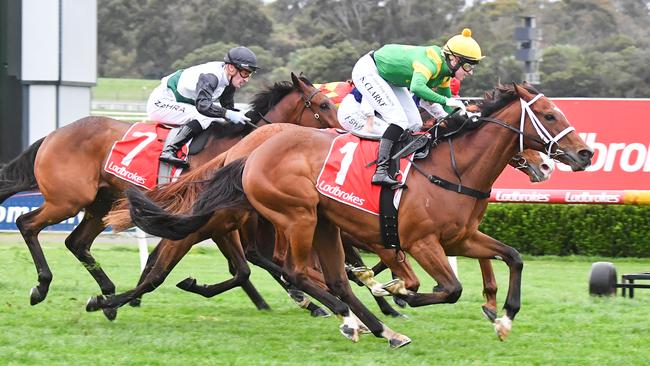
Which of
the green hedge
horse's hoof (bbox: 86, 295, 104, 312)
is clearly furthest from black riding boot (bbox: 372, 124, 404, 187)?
the green hedge

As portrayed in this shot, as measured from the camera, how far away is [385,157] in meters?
6.11

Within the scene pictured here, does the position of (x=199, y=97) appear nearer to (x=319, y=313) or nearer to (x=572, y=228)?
(x=319, y=313)

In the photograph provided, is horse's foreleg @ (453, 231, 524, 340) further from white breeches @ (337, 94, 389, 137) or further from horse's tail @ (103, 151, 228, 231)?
horse's tail @ (103, 151, 228, 231)

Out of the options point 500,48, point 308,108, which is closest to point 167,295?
point 308,108

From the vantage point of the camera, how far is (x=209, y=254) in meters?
12.2

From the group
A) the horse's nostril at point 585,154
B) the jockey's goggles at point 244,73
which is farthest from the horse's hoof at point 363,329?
the jockey's goggles at point 244,73

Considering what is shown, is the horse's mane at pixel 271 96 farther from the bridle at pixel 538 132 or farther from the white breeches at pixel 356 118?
the bridle at pixel 538 132

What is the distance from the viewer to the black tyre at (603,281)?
26.7 feet

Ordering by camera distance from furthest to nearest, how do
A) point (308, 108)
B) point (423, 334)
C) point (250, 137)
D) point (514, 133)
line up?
point (308, 108) < point (250, 137) < point (423, 334) < point (514, 133)

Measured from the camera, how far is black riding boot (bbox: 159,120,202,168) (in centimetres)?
743

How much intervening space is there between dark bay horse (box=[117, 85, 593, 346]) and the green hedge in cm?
563

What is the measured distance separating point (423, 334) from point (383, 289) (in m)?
0.39

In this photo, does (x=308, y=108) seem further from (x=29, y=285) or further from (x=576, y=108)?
(x=576, y=108)

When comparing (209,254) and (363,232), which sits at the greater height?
(363,232)
